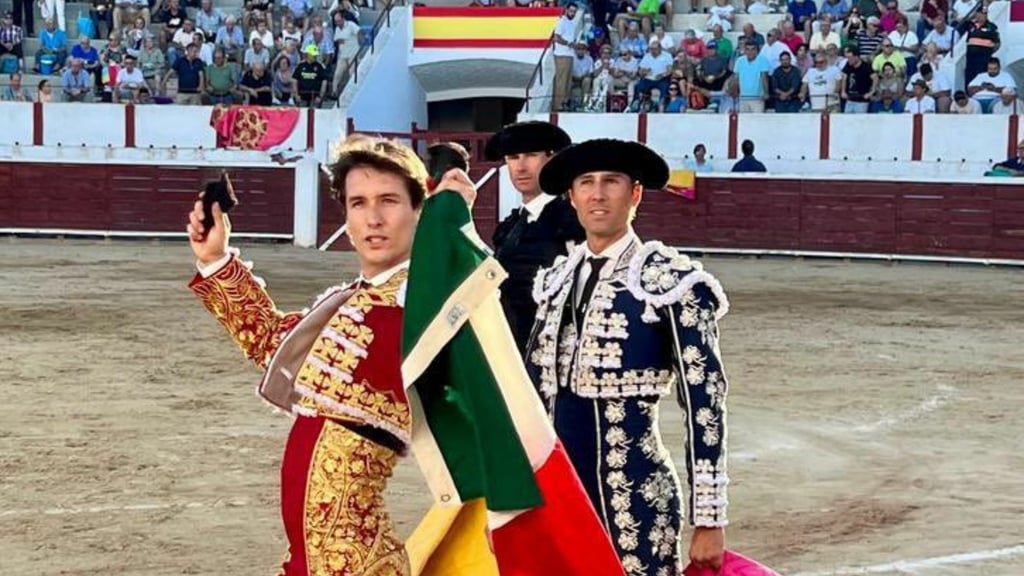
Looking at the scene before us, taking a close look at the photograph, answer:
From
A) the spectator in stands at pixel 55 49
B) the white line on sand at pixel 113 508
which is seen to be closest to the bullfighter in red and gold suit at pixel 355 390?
the white line on sand at pixel 113 508

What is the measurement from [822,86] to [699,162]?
1.44 metres

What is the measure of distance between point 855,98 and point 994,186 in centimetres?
177

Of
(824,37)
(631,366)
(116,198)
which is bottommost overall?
(116,198)

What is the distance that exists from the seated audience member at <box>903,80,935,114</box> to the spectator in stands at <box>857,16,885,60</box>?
33.3 inches

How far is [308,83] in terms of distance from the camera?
789 inches

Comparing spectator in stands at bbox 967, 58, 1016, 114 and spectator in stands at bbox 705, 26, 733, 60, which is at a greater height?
spectator in stands at bbox 705, 26, 733, 60

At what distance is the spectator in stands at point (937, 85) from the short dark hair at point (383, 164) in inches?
610

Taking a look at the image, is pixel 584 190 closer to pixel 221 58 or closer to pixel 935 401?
pixel 935 401

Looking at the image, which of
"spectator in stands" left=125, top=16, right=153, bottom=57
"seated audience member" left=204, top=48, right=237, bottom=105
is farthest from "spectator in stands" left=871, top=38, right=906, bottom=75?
"spectator in stands" left=125, top=16, right=153, bottom=57

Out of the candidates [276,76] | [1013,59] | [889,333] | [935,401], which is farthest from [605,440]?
[276,76]

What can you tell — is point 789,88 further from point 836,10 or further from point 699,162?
point 836,10

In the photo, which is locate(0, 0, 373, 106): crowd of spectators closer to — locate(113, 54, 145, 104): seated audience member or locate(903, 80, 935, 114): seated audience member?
locate(113, 54, 145, 104): seated audience member

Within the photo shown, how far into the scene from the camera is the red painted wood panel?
19.3 meters

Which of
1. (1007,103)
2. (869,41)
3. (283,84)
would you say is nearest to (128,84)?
(283,84)
